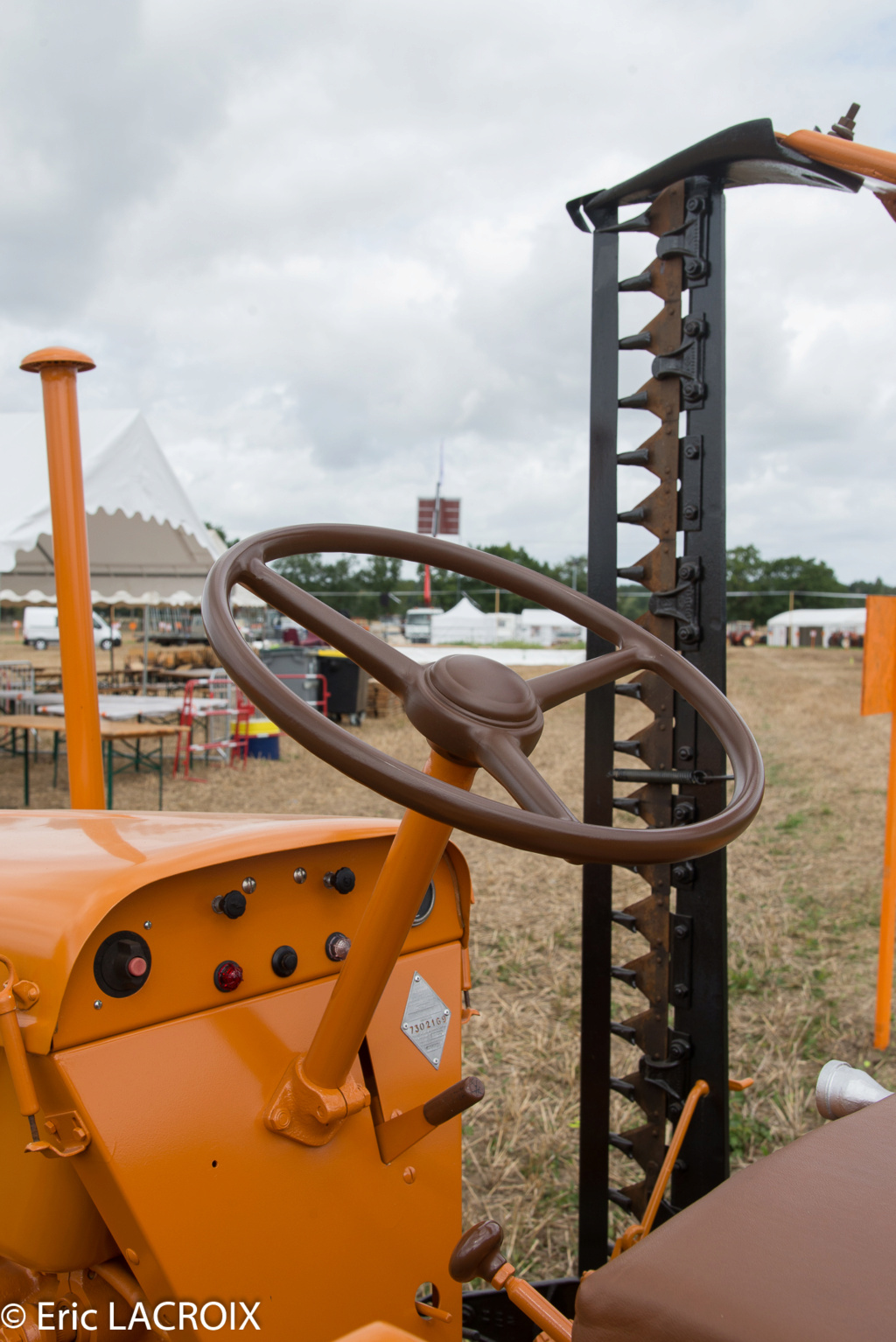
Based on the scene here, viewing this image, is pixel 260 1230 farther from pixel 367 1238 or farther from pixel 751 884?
pixel 751 884

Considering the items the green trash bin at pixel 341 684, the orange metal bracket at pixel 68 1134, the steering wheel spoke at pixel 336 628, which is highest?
the steering wheel spoke at pixel 336 628

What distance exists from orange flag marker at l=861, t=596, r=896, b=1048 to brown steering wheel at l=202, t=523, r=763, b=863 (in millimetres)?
1964

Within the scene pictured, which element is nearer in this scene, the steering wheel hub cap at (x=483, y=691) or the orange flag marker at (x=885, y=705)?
the steering wheel hub cap at (x=483, y=691)

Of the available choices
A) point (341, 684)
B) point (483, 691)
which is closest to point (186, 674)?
point (341, 684)

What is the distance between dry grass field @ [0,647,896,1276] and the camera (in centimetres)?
244

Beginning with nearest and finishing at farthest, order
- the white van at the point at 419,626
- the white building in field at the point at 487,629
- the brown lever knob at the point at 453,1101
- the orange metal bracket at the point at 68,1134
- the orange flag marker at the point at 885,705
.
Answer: the orange metal bracket at the point at 68,1134 < the brown lever knob at the point at 453,1101 < the orange flag marker at the point at 885,705 < the white van at the point at 419,626 < the white building in field at the point at 487,629

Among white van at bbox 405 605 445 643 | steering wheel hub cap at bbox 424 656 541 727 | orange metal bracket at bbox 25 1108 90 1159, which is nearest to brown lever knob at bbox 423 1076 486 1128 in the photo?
orange metal bracket at bbox 25 1108 90 1159

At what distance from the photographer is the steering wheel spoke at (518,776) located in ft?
2.78

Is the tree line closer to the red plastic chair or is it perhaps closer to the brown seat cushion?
the red plastic chair

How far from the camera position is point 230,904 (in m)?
1.14

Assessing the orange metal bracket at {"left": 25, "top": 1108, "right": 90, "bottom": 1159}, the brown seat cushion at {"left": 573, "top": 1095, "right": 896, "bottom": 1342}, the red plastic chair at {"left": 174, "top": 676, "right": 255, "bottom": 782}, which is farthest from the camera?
the red plastic chair at {"left": 174, "top": 676, "right": 255, "bottom": 782}

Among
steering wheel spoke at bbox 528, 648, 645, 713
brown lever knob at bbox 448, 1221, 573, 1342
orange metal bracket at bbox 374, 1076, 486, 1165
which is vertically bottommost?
brown lever knob at bbox 448, 1221, 573, 1342

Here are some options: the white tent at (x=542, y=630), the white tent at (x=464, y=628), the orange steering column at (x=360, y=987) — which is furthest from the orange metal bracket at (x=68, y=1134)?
the white tent at (x=542, y=630)

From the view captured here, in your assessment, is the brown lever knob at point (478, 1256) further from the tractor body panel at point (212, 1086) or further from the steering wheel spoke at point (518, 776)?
the steering wheel spoke at point (518, 776)
